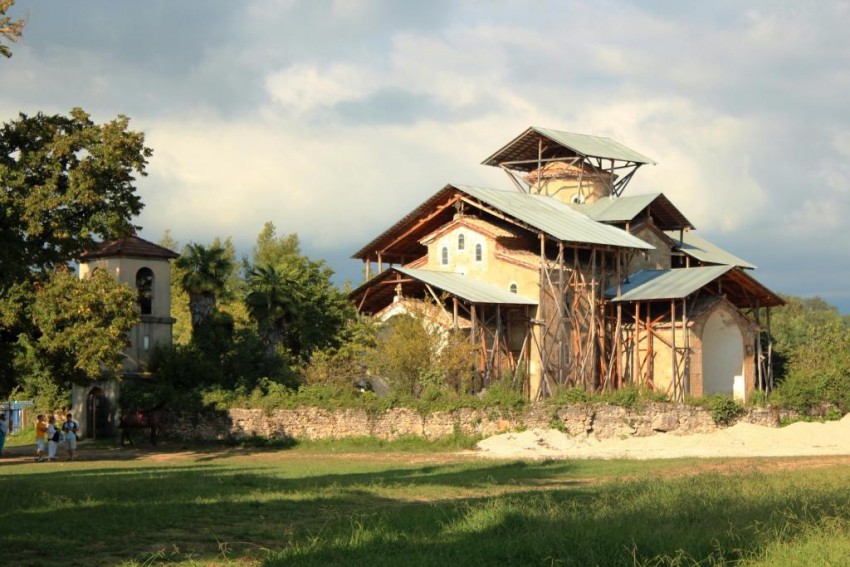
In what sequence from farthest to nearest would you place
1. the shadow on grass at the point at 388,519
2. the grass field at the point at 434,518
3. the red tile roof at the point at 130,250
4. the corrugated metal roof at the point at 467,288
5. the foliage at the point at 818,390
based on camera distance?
the red tile roof at the point at 130,250
the corrugated metal roof at the point at 467,288
the foliage at the point at 818,390
the shadow on grass at the point at 388,519
the grass field at the point at 434,518

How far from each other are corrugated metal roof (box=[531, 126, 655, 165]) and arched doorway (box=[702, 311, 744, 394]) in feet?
39.9

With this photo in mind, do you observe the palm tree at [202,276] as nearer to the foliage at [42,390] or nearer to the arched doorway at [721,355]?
the foliage at [42,390]

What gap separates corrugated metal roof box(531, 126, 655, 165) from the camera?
62812mm

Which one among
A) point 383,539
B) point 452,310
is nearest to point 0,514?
point 383,539

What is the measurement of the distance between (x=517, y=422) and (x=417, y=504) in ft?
65.5

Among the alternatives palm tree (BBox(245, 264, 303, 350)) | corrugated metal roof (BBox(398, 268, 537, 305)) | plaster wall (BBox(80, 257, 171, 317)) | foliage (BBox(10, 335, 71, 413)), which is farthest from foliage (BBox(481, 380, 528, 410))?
foliage (BBox(10, 335, 71, 413))

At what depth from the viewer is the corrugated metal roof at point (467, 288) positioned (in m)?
49.4

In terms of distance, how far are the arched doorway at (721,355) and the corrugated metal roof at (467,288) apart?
9.91 metres

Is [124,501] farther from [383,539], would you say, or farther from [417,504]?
[383,539]

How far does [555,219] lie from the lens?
55156mm

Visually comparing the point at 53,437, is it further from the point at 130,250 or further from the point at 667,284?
the point at 667,284

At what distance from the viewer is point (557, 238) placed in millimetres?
50719

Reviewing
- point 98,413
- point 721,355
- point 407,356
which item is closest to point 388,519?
point 407,356

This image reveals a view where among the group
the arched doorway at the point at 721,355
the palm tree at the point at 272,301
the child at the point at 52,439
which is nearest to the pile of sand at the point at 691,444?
the arched doorway at the point at 721,355
